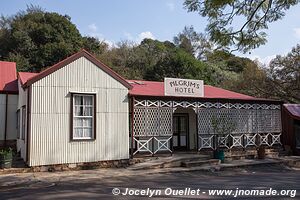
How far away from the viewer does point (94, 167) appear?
547 inches

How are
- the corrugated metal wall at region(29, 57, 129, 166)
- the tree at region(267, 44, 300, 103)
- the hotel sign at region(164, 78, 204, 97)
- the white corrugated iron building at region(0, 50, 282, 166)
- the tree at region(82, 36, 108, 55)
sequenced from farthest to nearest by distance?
the tree at region(82, 36, 108, 55) → the tree at region(267, 44, 300, 103) → the hotel sign at region(164, 78, 204, 97) → the white corrugated iron building at region(0, 50, 282, 166) → the corrugated metal wall at region(29, 57, 129, 166)

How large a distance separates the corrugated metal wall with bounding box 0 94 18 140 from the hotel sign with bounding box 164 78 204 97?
791 centimetres

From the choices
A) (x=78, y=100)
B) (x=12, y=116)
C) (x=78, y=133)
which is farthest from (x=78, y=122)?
(x=12, y=116)

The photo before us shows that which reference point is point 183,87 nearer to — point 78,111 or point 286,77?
point 78,111

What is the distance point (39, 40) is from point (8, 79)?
1761 cm

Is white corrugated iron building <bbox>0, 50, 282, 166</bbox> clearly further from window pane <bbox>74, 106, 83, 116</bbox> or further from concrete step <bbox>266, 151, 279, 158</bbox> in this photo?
concrete step <bbox>266, 151, 279, 158</bbox>

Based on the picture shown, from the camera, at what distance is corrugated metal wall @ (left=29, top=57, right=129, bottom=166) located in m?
13.0

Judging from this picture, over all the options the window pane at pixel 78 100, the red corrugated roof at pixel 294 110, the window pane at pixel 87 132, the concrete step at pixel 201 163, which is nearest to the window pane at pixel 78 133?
the window pane at pixel 87 132

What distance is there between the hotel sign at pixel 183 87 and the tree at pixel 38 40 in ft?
65.4

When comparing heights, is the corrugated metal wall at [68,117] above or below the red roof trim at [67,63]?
below

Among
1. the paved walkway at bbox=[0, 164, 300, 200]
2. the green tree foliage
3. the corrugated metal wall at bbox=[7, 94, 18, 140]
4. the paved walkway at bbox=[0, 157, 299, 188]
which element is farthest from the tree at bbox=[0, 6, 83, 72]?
the paved walkway at bbox=[0, 164, 300, 200]

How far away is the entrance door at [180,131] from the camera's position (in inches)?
735

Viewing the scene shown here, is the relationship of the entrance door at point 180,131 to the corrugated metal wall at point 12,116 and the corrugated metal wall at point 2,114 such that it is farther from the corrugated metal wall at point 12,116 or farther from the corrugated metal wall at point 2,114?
the corrugated metal wall at point 2,114

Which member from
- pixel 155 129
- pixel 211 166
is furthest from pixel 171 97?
pixel 211 166
